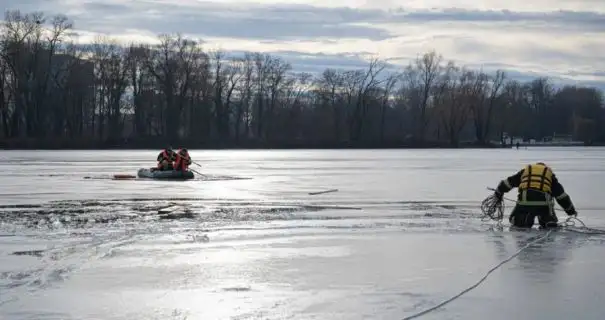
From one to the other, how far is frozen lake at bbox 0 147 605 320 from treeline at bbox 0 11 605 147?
209 feet

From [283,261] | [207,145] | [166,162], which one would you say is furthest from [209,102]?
[283,261]

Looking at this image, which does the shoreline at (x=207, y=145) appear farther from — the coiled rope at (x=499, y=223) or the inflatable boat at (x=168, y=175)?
the coiled rope at (x=499, y=223)

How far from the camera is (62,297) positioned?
859cm

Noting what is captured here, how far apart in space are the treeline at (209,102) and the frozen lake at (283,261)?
2513 inches

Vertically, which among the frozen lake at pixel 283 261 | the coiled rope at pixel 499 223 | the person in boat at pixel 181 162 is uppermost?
the person in boat at pixel 181 162

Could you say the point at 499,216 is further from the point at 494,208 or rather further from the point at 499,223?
the point at 499,223

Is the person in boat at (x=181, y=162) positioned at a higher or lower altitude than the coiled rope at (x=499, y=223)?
higher

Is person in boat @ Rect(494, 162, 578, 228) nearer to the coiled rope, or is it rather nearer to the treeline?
the coiled rope

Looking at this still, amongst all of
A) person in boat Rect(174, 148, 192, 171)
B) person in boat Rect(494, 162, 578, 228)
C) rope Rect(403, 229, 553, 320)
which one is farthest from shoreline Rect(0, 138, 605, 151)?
rope Rect(403, 229, 553, 320)

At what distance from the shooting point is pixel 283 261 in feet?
36.4

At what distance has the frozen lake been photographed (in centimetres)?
823

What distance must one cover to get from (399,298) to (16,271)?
4.62 metres

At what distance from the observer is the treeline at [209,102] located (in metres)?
81.8

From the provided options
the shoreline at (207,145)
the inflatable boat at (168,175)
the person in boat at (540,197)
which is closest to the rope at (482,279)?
the person in boat at (540,197)
